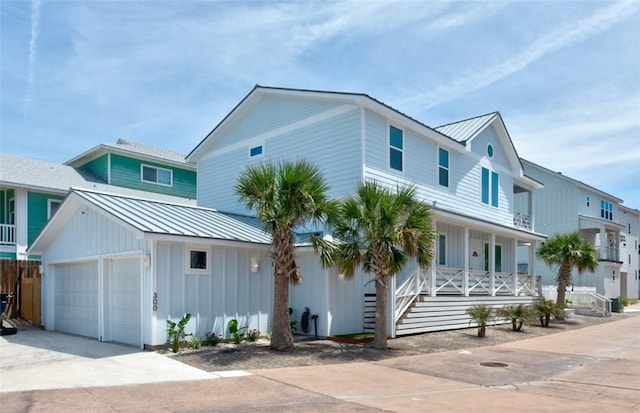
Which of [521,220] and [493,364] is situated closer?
[493,364]

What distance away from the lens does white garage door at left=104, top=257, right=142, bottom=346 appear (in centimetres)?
1355

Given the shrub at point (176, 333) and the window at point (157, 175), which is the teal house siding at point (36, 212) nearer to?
the window at point (157, 175)

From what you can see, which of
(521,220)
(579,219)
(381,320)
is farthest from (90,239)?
(579,219)

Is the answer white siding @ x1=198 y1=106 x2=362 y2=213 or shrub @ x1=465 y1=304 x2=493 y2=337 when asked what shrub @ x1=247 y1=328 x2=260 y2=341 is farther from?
shrub @ x1=465 y1=304 x2=493 y2=337

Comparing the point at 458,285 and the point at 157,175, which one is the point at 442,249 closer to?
the point at 458,285

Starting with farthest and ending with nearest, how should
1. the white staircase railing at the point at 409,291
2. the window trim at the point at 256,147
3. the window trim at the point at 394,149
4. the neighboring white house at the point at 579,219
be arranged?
the neighboring white house at the point at 579,219
the window trim at the point at 256,147
the window trim at the point at 394,149
the white staircase railing at the point at 409,291

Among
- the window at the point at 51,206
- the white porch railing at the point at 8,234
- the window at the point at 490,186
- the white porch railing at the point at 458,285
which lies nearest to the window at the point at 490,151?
the window at the point at 490,186

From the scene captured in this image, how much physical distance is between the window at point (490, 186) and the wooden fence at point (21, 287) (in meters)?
18.7

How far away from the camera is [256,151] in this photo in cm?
2059

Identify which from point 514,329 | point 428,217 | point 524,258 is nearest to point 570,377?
point 428,217

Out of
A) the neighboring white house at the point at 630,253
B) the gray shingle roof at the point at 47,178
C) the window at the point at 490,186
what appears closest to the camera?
the gray shingle roof at the point at 47,178

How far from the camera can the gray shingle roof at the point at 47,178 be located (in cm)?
2283

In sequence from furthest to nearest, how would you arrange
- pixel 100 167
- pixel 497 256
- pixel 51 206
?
pixel 100 167 → pixel 497 256 → pixel 51 206

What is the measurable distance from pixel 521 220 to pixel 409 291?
1294cm
